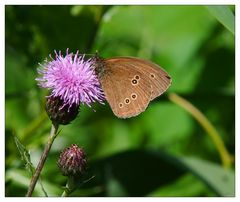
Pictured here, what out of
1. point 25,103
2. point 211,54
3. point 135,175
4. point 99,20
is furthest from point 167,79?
point 211,54

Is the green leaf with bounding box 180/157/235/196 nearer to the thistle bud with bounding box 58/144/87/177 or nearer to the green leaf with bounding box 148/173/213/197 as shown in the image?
the green leaf with bounding box 148/173/213/197

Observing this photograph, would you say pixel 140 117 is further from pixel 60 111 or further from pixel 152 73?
pixel 60 111

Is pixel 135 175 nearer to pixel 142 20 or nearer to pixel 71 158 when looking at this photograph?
pixel 71 158

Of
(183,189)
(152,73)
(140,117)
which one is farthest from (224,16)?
(140,117)

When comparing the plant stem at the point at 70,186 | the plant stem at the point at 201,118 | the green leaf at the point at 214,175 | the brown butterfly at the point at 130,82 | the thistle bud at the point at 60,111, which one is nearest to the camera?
the plant stem at the point at 70,186

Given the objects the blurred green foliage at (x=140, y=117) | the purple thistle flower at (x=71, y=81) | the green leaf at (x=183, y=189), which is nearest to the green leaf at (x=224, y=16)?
the blurred green foliage at (x=140, y=117)

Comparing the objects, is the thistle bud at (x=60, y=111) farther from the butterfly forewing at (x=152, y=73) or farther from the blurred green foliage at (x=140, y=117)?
the butterfly forewing at (x=152, y=73)
